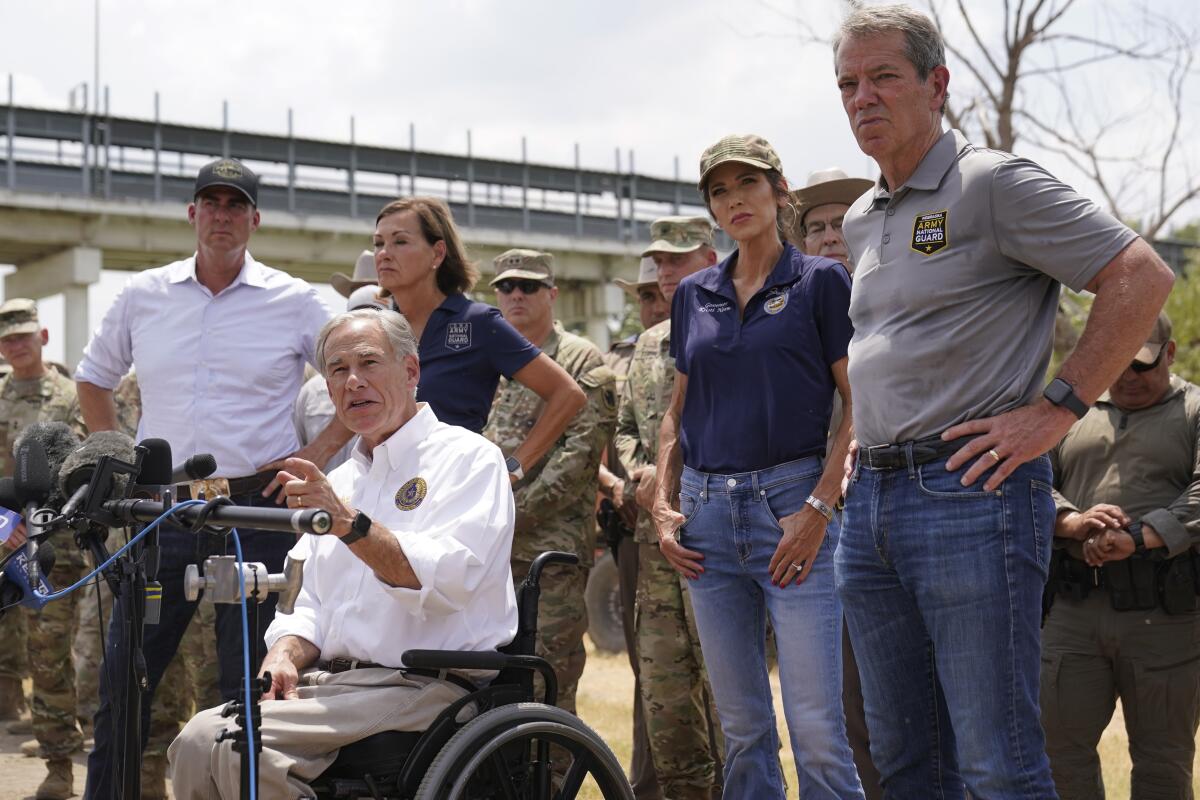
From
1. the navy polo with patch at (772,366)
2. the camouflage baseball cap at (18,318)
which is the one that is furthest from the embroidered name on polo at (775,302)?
the camouflage baseball cap at (18,318)

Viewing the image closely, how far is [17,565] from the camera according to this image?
118 inches

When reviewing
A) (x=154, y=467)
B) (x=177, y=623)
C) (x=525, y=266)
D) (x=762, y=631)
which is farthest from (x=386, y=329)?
(x=525, y=266)

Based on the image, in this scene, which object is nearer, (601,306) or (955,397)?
(955,397)

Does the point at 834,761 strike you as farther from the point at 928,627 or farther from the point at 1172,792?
the point at 1172,792

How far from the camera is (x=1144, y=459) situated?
487 cm

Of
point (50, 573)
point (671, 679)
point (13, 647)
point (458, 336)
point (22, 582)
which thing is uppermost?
point (458, 336)

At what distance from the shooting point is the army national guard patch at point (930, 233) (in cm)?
289

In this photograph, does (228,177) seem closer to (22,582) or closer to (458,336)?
(458,336)

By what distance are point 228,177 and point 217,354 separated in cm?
64

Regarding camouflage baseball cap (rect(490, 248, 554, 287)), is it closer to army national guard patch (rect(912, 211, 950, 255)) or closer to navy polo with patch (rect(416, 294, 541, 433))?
navy polo with patch (rect(416, 294, 541, 433))

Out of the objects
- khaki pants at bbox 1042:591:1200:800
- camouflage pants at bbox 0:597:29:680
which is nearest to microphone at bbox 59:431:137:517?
khaki pants at bbox 1042:591:1200:800

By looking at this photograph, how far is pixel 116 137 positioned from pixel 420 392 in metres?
27.1

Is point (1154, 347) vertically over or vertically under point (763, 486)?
over

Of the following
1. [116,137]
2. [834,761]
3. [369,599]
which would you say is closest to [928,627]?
[834,761]
